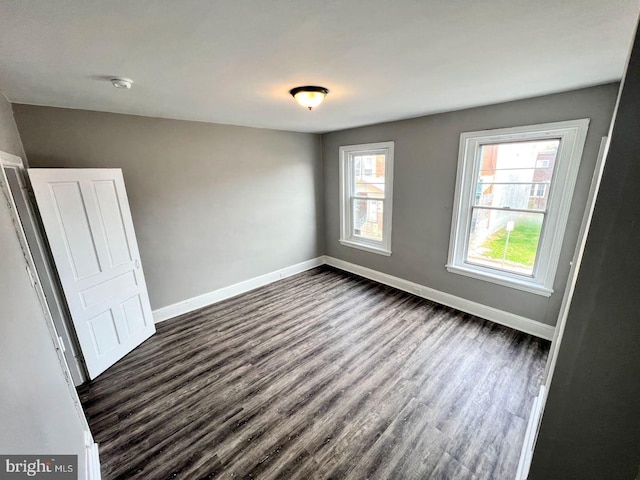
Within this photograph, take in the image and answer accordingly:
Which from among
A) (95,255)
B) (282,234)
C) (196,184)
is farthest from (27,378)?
(282,234)

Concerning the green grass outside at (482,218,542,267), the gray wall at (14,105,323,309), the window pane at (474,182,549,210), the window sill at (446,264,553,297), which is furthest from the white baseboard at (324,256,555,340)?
the gray wall at (14,105,323,309)

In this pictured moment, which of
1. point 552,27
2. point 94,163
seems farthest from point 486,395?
point 94,163

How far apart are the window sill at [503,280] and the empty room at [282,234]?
0.09 feet

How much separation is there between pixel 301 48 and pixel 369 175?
9.77ft

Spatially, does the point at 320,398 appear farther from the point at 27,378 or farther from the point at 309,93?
the point at 309,93

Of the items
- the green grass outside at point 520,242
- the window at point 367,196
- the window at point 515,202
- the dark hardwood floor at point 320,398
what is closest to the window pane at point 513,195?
the window at point 515,202

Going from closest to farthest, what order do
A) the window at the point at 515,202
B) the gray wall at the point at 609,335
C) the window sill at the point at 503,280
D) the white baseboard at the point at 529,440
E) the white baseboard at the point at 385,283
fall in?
the gray wall at the point at 609,335 < the white baseboard at the point at 529,440 < the window at the point at 515,202 < the window sill at the point at 503,280 < the white baseboard at the point at 385,283

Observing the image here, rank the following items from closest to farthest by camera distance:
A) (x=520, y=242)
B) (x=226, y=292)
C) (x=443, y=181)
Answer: (x=520, y=242) < (x=443, y=181) < (x=226, y=292)

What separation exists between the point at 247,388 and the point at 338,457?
965mm

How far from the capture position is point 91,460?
1.58 m

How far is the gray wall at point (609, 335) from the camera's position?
667mm

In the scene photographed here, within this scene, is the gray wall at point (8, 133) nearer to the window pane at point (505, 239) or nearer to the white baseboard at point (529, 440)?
the white baseboard at point (529, 440)

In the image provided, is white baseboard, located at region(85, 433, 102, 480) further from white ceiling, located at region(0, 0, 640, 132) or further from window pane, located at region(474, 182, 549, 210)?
window pane, located at region(474, 182, 549, 210)

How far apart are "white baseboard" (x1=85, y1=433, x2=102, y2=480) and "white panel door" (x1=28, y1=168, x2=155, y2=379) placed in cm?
91
